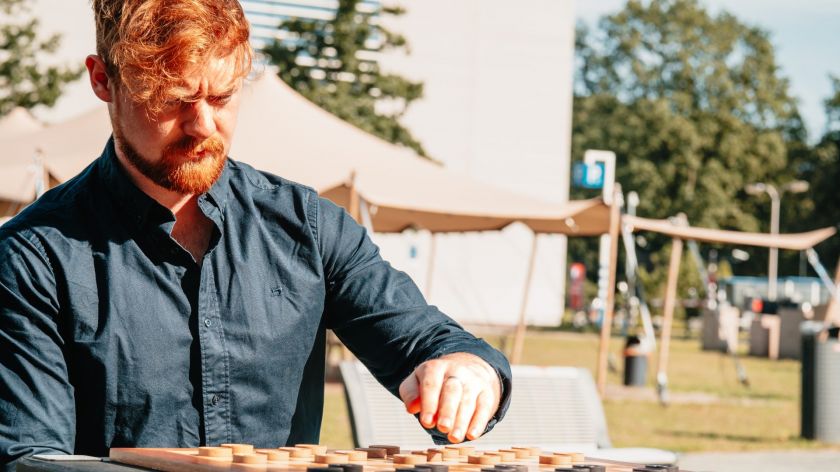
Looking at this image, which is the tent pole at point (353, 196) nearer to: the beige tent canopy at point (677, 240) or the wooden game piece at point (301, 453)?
the beige tent canopy at point (677, 240)

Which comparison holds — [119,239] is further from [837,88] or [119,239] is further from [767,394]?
[837,88]

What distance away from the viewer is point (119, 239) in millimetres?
2102

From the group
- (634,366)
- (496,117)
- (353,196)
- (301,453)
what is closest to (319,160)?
(353,196)

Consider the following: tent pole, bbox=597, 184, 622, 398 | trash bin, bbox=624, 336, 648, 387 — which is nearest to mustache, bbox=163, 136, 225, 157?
tent pole, bbox=597, 184, 622, 398

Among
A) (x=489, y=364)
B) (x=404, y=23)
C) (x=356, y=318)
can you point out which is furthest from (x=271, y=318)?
(x=404, y=23)

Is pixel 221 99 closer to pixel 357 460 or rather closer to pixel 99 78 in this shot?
pixel 99 78

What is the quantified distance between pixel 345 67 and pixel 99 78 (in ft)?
89.7

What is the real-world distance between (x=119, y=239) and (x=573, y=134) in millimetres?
59809

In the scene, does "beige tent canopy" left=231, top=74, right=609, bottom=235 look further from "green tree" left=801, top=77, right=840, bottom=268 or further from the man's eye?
"green tree" left=801, top=77, right=840, bottom=268

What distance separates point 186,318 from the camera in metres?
2.10

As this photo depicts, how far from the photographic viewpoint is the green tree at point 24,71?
2695 cm

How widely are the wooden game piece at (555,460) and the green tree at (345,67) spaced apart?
86.7ft

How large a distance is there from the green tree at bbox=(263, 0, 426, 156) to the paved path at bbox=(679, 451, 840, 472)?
1833cm

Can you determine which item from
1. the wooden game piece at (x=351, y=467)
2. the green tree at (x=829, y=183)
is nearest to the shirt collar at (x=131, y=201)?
the wooden game piece at (x=351, y=467)
